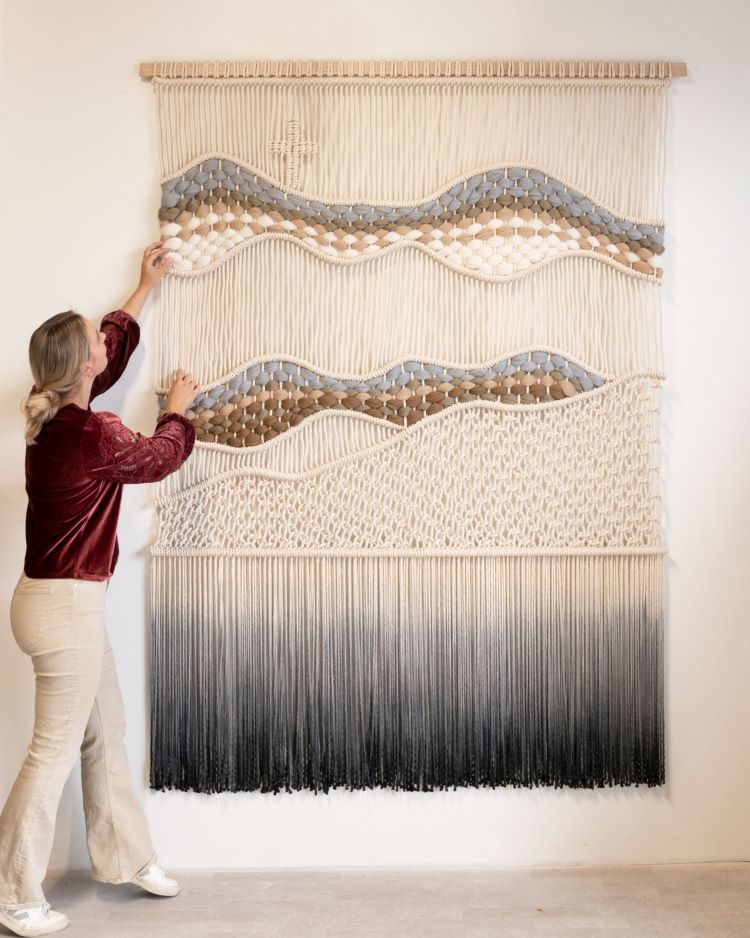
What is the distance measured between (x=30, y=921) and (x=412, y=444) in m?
1.26

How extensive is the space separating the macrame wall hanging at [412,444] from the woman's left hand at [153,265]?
0.03m

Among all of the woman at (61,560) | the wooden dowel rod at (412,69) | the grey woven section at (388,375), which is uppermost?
the wooden dowel rod at (412,69)

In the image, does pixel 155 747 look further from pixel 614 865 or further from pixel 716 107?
pixel 716 107

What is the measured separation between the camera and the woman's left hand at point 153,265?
190cm

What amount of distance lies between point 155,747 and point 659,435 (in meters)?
1.36

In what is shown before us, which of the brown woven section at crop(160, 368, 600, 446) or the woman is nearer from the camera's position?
the woman

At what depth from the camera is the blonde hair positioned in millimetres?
1640

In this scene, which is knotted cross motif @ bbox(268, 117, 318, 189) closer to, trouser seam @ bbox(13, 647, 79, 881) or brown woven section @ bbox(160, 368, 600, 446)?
brown woven section @ bbox(160, 368, 600, 446)

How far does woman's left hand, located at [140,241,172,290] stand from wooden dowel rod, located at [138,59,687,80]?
39cm

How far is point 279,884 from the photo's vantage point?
1.89 metres

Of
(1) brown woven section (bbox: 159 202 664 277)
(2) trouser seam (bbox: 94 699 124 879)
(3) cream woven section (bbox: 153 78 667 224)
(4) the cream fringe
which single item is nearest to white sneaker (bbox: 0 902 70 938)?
(2) trouser seam (bbox: 94 699 124 879)

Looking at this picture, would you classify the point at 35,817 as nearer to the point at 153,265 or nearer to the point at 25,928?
the point at 25,928

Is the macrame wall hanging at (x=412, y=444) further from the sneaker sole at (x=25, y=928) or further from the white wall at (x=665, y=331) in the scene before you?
the sneaker sole at (x=25, y=928)

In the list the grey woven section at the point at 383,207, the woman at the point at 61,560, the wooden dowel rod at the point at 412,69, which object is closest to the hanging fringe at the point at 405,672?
the woman at the point at 61,560
